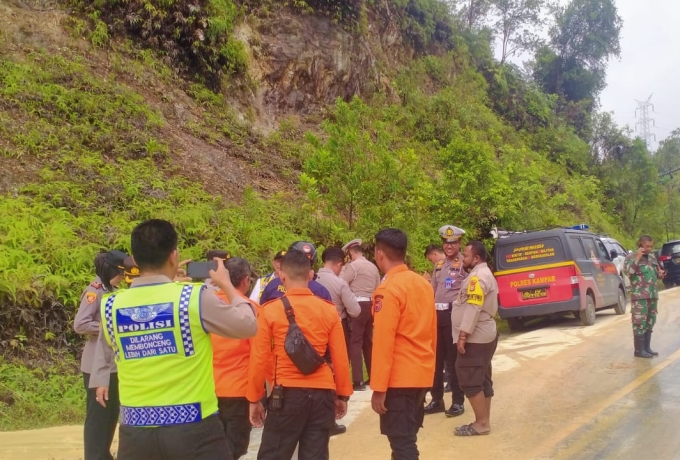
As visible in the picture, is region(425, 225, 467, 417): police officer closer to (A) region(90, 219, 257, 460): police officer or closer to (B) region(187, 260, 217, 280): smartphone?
(B) region(187, 260, 217, 280): smartphone

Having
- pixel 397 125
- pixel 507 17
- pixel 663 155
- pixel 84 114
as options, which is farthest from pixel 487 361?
pixel 663 155

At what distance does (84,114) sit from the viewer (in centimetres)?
1259

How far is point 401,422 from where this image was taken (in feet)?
13.3

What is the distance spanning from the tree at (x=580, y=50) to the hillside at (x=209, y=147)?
17729mm

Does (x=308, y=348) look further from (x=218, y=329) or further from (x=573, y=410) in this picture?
(x=573, y=410)

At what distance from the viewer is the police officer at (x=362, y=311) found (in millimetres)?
7633

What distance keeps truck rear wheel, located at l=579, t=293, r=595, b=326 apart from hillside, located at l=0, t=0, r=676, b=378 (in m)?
3.34

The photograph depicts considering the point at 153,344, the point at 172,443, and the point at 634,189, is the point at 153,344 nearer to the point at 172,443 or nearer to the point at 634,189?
the point at 172,443

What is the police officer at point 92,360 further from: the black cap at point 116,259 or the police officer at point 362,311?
the police officer at point 362,311

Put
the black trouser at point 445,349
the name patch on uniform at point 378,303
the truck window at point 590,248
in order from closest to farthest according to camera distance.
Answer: the name patch on uniform at point 378,303 → the black trouser at point 445,349 → the truck window at point 590,248

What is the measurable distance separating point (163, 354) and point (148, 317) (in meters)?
0.18

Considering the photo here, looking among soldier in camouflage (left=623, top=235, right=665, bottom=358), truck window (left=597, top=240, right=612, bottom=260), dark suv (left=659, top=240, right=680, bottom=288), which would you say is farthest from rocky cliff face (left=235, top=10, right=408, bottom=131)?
dark suv (left=659, top=240, right=680, bottom=288)

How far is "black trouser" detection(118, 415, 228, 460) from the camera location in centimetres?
269

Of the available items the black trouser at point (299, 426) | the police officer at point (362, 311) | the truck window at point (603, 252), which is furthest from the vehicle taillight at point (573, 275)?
the black trouser at point (299, 426)
